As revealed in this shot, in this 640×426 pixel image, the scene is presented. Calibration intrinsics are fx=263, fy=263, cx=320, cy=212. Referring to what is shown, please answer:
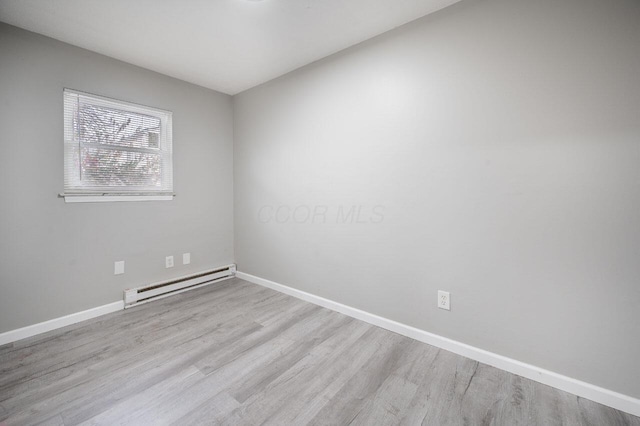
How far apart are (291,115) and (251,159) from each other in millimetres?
805

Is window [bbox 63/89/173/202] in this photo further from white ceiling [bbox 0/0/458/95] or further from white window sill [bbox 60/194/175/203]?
white ceiling [bbox 0/0/458/95]

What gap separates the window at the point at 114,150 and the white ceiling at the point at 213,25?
0.49m

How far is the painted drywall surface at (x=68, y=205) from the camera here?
199 cm

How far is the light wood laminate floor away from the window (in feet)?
4.01

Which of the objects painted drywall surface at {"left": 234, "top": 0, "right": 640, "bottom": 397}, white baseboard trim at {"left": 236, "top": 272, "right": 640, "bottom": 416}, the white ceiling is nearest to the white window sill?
the white ceiling

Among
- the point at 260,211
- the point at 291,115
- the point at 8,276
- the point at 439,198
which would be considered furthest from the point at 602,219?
the point at 8,276

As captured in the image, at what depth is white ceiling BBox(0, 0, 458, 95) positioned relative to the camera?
1774 mm

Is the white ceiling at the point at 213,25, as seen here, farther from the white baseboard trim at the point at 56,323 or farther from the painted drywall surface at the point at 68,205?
the white baseboard trim at the point at 56,323

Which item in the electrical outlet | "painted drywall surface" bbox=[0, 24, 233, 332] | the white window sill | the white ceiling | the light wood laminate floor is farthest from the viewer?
the white window sill

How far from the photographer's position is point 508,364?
165cm

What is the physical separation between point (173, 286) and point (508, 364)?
3.03 m

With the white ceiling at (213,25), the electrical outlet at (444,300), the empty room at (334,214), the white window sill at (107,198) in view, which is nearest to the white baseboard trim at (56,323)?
the empty room at (334,214)

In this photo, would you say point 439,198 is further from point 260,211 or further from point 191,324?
point 191,324

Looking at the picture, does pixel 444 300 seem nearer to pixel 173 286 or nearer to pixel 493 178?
pixel 493 178
